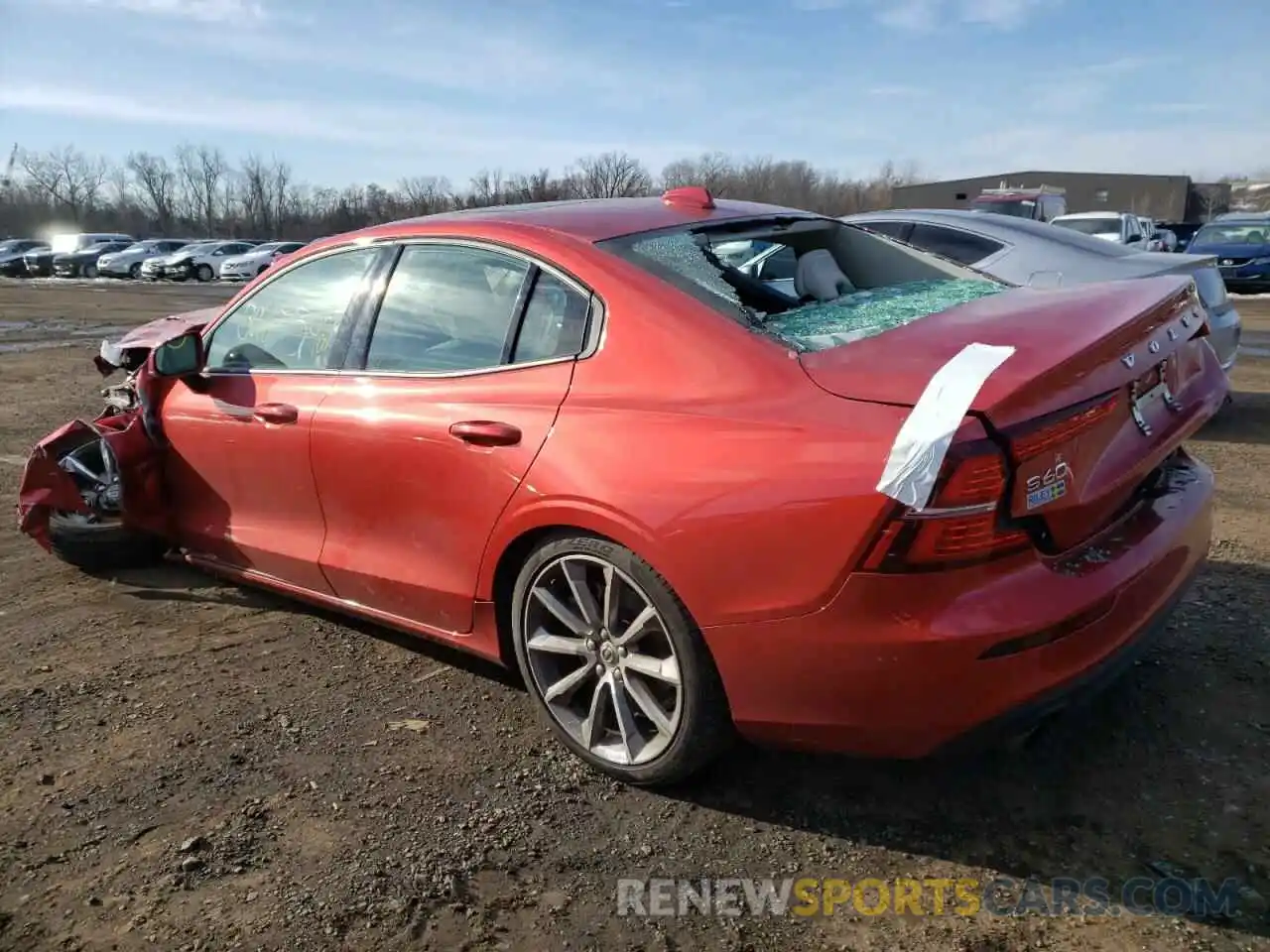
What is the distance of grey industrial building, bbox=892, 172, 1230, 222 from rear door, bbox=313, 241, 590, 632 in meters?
67.5

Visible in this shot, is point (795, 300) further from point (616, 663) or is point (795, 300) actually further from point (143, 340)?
point (143, 340)

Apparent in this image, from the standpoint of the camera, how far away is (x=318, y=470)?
11.5 ft

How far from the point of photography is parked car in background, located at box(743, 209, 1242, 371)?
631 centimetres

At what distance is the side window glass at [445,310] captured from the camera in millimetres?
3137

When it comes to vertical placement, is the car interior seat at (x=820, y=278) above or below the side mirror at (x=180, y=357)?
above

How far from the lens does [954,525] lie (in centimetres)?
216

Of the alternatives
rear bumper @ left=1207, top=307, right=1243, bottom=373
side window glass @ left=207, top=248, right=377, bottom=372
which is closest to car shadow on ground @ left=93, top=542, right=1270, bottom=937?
side window glass @ left=207, top=248, right=377, bottom=372

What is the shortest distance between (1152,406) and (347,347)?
2.61 m

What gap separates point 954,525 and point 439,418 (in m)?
1.64

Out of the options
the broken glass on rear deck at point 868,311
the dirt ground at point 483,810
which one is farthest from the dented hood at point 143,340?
the broken glass on rear deck at point 868,311

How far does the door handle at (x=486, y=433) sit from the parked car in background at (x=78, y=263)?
44.6 m

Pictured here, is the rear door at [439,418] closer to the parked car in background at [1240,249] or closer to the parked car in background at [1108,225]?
the parked car in background at [1108,225]

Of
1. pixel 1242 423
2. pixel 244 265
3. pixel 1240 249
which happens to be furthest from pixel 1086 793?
pixel 244 265

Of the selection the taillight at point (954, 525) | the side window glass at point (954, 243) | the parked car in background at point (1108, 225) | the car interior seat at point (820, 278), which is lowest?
the taillight at point (954, 525)
